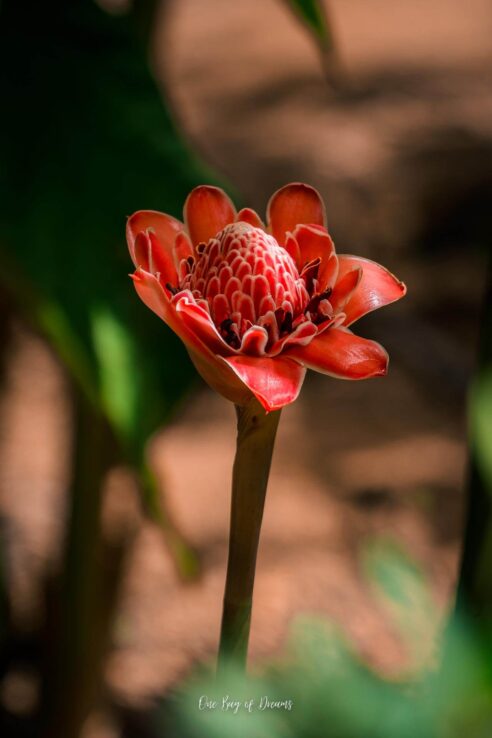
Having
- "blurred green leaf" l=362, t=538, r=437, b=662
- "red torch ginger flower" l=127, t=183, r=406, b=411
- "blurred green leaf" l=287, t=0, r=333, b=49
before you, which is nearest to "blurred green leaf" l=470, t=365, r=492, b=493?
"blurred green leaf" l=362, t=538, r=437, b=662

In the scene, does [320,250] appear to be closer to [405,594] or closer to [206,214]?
[206,214]

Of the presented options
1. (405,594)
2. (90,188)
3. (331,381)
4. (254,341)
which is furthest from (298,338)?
(331,381)

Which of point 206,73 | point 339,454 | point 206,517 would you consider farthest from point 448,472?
point 206,73

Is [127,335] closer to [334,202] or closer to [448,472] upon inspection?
[448,472]

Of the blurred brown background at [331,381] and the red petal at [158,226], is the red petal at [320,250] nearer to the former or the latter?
the red petal at [158,226]

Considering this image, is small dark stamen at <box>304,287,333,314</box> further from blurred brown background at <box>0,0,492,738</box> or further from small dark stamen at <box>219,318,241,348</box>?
blurred brown background at <box>0,0,492,738</box>

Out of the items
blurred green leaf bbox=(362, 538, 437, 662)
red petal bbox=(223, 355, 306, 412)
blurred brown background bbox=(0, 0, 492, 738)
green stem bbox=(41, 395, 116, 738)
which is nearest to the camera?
red petal bbox=(223, 355, 306, 412)

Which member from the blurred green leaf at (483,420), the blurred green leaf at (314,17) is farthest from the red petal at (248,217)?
the blurred green leaf at (314,17)
